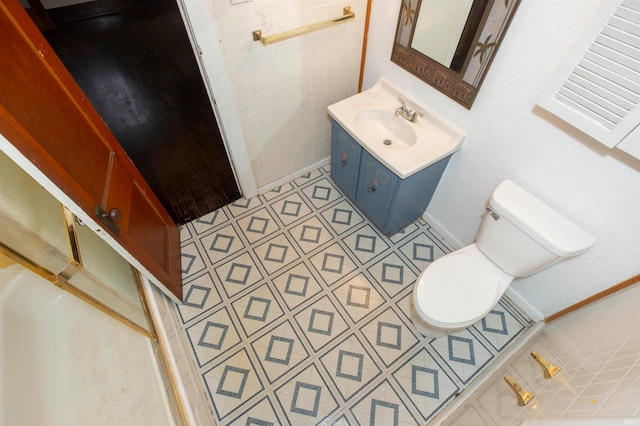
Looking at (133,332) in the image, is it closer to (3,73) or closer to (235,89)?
(3,73)

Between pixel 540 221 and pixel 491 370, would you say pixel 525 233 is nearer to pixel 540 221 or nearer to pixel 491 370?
pixel 540 221

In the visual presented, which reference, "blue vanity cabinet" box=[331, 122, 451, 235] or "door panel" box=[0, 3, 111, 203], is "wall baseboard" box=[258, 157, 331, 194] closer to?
"blue vanity cabinet" box=[331, 122, 451, 235]

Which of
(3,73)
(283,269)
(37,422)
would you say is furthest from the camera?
(283,269)

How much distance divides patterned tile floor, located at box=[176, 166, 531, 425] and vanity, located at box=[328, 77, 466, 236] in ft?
0.92

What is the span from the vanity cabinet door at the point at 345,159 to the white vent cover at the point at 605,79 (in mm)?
893

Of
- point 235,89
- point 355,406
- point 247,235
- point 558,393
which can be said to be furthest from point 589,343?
→ point 235,89

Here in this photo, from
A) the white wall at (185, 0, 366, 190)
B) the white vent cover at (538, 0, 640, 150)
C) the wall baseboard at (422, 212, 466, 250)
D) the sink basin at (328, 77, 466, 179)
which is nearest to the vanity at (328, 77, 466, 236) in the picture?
the sink basin at (328, 77, 466, 179)

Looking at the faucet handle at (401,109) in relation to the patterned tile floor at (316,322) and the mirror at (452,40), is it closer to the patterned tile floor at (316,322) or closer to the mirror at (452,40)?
the mirror at (452,40)

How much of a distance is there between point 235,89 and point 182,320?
1253mm

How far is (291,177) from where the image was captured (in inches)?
90.2

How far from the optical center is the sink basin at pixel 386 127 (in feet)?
5.69

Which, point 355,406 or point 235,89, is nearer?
point 355,406

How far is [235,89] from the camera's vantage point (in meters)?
1.60

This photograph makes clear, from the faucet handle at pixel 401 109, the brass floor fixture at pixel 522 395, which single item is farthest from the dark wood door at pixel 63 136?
the brass floor fixture at pixel 522 395
